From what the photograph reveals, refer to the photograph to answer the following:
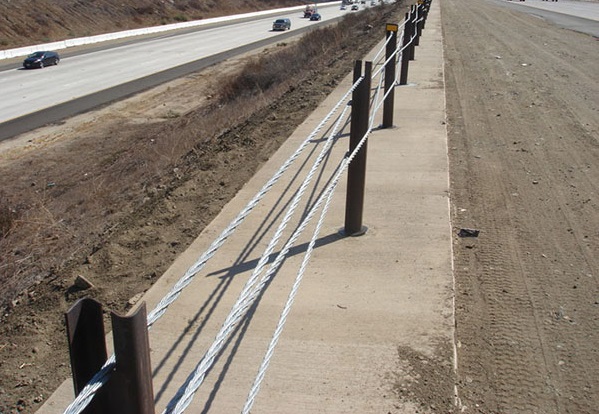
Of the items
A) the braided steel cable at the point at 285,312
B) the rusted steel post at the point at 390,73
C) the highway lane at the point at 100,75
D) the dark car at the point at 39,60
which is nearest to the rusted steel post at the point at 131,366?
the braided steel cable at the point at 285,312

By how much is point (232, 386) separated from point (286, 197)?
3.63 meters

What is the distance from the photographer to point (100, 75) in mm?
36750

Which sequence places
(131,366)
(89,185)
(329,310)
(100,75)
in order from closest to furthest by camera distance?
(131,366)
(329,310)
(89,185)
(100,75)

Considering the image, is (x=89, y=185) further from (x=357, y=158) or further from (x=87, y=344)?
(x=87, y=344)

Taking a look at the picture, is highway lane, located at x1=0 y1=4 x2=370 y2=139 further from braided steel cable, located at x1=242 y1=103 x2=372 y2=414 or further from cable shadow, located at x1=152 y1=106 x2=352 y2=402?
braided steel cable, located at x1=242 y1=103 x2=372 y2=414

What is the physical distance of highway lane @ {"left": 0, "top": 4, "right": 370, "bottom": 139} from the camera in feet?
90.0

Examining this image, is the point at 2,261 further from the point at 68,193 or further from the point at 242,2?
the point at 242,2

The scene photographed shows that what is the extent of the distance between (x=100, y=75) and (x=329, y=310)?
A: 114 ft

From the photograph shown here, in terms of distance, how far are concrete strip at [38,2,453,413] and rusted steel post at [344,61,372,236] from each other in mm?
170

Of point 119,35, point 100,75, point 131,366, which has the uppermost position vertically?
point 131,366

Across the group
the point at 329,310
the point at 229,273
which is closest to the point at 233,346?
the point at 329,310

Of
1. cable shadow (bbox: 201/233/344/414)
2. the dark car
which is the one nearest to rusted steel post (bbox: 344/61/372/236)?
cable shadow (bbox: 201/233/344/414)

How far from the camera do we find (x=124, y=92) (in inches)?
1234

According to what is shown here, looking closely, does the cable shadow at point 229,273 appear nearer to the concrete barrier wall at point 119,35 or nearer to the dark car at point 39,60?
the dark car at point 39,60
